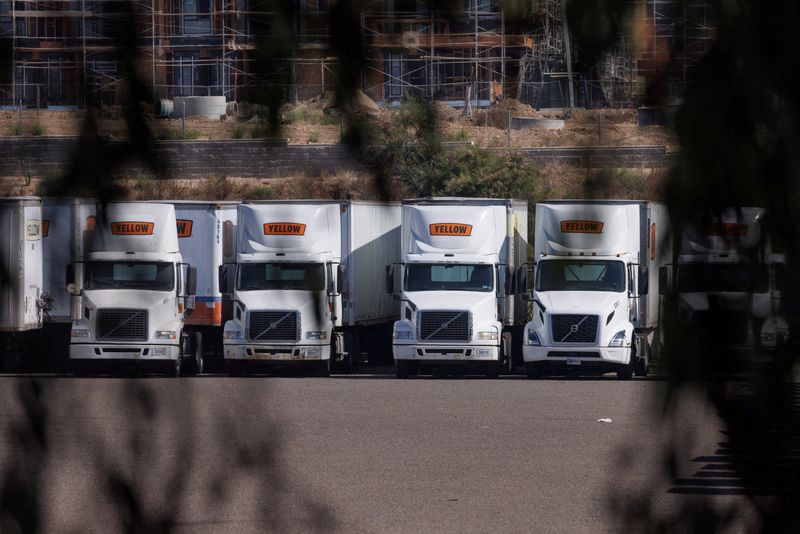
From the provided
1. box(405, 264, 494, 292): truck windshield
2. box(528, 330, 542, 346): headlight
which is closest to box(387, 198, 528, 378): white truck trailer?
box(405, 264, 494, 292): truck windshield

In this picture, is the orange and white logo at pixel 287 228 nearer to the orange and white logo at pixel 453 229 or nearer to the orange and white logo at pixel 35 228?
the orange and white logo at pixel 35 228

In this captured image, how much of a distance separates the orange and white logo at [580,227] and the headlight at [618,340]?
21.1 m

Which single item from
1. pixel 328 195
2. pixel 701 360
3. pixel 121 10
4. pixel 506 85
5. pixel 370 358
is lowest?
pixel 370 358

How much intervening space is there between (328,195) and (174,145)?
0.24 metres

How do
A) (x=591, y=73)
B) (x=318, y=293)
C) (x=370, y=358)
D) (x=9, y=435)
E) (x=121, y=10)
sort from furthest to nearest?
1. (x=370, y=358)
2. (x=318, y=293)
3. (x=9, y=435)
4. (x=121, y=10)
5. (x=591, y=73)

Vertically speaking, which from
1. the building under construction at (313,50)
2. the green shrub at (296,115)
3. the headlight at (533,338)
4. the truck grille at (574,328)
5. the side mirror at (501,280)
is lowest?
the headlight at (533,338)

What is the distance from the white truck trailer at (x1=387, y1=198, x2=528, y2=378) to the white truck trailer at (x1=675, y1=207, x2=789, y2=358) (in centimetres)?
2116

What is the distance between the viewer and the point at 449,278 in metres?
23.7

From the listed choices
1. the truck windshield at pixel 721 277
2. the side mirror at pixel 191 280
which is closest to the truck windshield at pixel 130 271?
the truck windshield at pixel 721 277

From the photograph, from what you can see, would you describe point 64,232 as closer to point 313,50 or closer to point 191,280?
point 313,50

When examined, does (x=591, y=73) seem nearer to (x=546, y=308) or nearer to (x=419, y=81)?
(x=419, y=81)

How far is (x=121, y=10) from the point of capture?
73.0 inches

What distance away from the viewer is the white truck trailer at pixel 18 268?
1.84m

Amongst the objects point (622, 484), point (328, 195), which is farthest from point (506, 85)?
point (622, 484)
